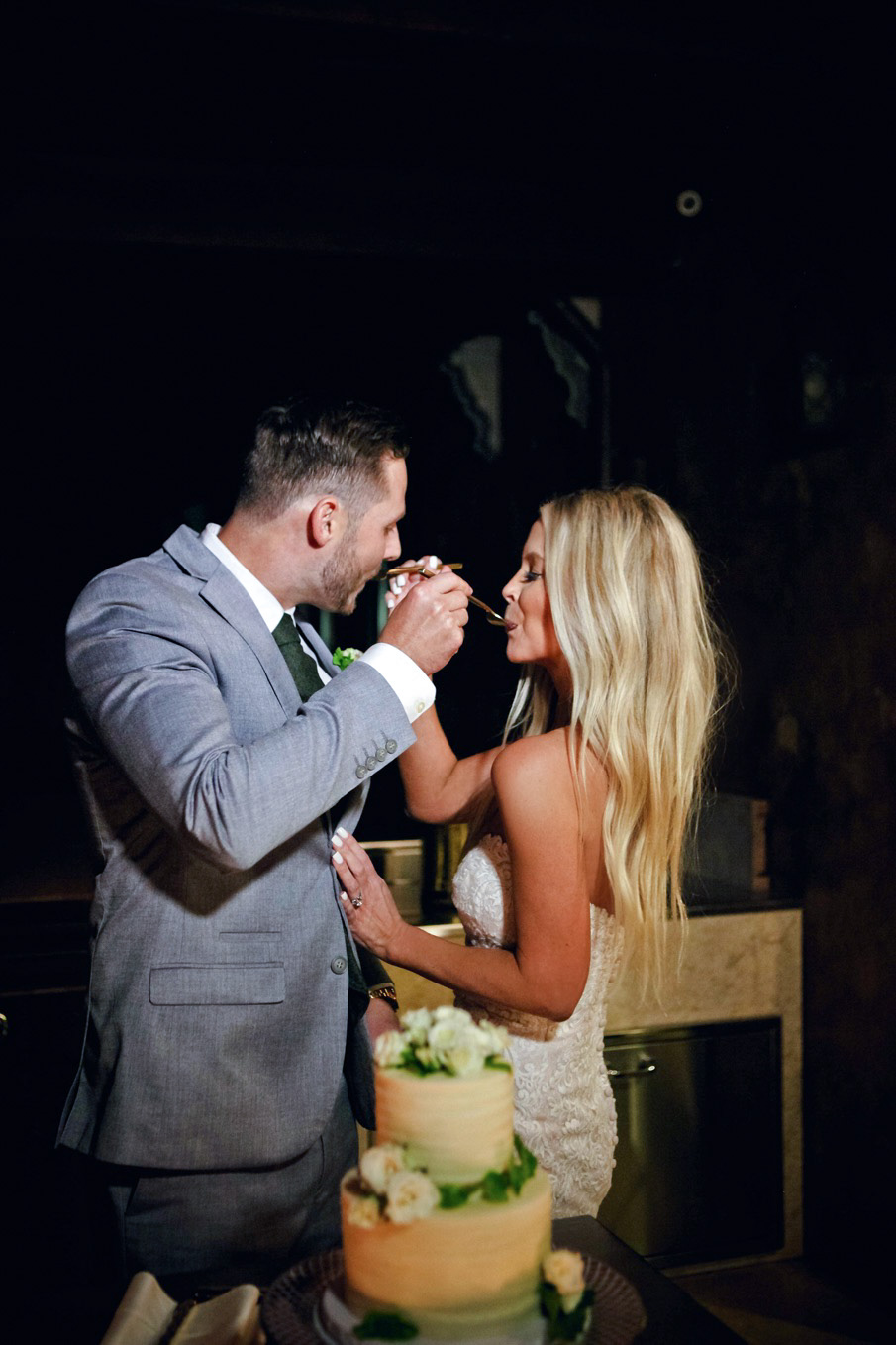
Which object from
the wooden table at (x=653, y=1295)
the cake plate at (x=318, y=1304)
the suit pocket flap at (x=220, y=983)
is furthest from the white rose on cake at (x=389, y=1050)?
the suit pocket flap at (x=220, y=983)

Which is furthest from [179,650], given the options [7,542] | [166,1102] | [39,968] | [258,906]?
[7,542]

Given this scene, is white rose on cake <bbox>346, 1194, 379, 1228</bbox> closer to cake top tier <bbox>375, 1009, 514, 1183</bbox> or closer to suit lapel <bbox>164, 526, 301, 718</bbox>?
cake top tier <bbox>375, 1009, 514, 1183</bbox>

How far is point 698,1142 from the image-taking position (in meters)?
2.92

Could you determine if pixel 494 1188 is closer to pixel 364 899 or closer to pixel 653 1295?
pixel 653 1295

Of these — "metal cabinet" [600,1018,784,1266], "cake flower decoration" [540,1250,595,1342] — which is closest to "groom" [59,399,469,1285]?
"cake flower decoration" [540,1250,595,1342]

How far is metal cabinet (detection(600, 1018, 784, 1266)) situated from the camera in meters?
2.86

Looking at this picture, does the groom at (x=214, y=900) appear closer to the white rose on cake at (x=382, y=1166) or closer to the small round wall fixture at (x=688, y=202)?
the white rose on cake at (x=382, y=1166)

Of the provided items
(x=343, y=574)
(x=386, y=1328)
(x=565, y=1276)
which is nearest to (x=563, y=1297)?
(x=565, y=1276)

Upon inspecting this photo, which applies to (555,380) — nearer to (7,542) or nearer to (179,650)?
(7,542)

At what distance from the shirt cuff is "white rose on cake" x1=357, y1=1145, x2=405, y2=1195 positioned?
2.00 ft

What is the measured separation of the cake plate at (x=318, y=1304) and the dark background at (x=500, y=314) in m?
1.89

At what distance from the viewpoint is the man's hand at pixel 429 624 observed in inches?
58.8

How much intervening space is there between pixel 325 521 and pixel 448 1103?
0.96 m

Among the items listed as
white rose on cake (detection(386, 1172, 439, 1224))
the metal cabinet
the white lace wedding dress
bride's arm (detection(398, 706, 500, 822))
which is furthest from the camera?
the metal cabinet
